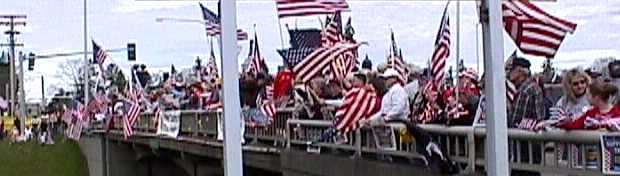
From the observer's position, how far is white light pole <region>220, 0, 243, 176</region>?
419 inches

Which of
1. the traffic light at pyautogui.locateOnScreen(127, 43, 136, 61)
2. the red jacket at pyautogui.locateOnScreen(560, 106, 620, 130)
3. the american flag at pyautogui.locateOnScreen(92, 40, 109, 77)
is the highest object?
the traffic light at pyautogui.locateOnScreen(127, 43, 136, 61)

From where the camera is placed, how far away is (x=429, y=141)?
595 inches

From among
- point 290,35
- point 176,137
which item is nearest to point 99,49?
point 176,137

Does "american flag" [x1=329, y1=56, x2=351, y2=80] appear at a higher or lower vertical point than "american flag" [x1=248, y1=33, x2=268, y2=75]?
lower

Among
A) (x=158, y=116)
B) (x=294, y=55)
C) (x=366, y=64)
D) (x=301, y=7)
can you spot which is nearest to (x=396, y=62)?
(x=366, y=64)

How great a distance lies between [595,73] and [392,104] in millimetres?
4270

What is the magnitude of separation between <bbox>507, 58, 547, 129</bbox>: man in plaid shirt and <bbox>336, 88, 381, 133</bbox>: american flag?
11.5ft

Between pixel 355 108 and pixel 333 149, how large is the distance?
3105mm

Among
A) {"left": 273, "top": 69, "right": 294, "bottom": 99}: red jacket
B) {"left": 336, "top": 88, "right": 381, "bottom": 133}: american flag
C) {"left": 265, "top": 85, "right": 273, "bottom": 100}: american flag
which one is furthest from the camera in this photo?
{"left": 265, "top": 85, "right": 273, "bottom": 100}: american flag

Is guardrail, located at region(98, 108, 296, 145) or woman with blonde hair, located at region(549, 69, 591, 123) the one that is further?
guardrail, located at region(98, 108, 296, 145)

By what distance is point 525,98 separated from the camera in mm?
12148

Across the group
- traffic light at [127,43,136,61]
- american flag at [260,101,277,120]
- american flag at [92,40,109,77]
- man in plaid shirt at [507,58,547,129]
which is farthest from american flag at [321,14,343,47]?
traffic light at [127,43,136,61]

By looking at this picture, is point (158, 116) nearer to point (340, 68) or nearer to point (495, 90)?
point (340, 68)

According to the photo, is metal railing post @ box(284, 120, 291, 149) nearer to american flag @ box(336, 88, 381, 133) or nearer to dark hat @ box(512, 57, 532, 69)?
american flag @ box(336, 88, 381, 133)
